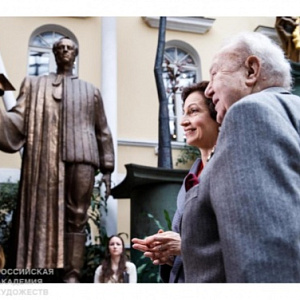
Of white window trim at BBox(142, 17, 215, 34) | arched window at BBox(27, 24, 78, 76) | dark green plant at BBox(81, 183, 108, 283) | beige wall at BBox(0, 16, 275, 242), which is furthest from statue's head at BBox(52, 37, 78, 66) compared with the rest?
white window trim at BBox(142, 17, 215, 34)

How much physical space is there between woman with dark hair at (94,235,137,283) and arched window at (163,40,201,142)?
2.88 m

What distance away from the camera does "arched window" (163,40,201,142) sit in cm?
627

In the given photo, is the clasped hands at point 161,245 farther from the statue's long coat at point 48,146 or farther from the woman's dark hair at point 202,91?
the statue's long coat at point 48,146

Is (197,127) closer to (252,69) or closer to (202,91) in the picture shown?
(202,91)

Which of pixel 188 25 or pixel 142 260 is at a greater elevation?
→ pixel 188 25

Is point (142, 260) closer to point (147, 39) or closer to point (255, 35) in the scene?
point (255, 35)

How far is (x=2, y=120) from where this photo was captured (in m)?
3.06

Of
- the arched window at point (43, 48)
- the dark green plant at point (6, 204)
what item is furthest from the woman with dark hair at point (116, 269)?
the arched window at point (43, 48)

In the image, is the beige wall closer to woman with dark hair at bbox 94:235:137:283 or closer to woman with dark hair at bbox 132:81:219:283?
woman with dark hair at bbox 94:235:137:283

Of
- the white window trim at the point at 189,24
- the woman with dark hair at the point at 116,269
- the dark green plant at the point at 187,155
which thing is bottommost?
the woman with dark hair at the point at 116,269

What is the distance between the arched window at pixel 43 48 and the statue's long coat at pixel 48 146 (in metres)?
2.72

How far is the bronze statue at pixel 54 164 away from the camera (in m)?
2.98
